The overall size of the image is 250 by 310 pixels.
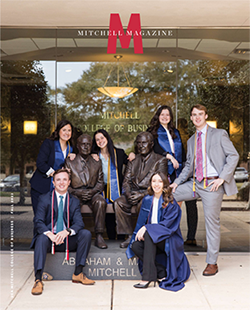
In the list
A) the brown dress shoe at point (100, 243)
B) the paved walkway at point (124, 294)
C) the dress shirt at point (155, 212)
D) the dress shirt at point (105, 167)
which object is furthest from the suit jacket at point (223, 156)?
the brown dress shoe at point (100, 243)

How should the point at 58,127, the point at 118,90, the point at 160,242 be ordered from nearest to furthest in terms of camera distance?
the point at 160,242 → the point at 58,127 → the point at 118,90

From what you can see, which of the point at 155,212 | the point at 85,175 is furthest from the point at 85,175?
the point at 155,212

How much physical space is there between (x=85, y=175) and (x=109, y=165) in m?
0.39

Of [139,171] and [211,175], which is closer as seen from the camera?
[211,175]

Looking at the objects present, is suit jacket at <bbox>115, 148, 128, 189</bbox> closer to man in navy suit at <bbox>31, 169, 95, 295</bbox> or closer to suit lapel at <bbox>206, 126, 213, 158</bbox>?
man in navy suit at <bbox>31, 169, 95, 295</bbox>

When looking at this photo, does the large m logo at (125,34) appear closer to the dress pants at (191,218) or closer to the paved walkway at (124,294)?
the dress pants at (191,218)

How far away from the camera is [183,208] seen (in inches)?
219

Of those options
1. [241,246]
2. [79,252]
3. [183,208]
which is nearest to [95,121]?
[183,208]

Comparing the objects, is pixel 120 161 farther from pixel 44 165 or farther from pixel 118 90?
Result: pixel 118 90

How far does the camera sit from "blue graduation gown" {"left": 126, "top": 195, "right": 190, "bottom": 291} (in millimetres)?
3922

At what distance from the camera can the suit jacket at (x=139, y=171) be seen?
4.82 m

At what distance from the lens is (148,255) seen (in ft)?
12.8

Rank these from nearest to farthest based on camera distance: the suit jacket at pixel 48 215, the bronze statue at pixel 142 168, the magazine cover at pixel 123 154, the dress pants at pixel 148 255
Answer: the dress pants at pixel 148 255 → the magazine cover at pixel 123 154 → the suit jacket at pixel 48 215 → the bronze statue at pixel 142 168

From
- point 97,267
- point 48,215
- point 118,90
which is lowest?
point 97,267
